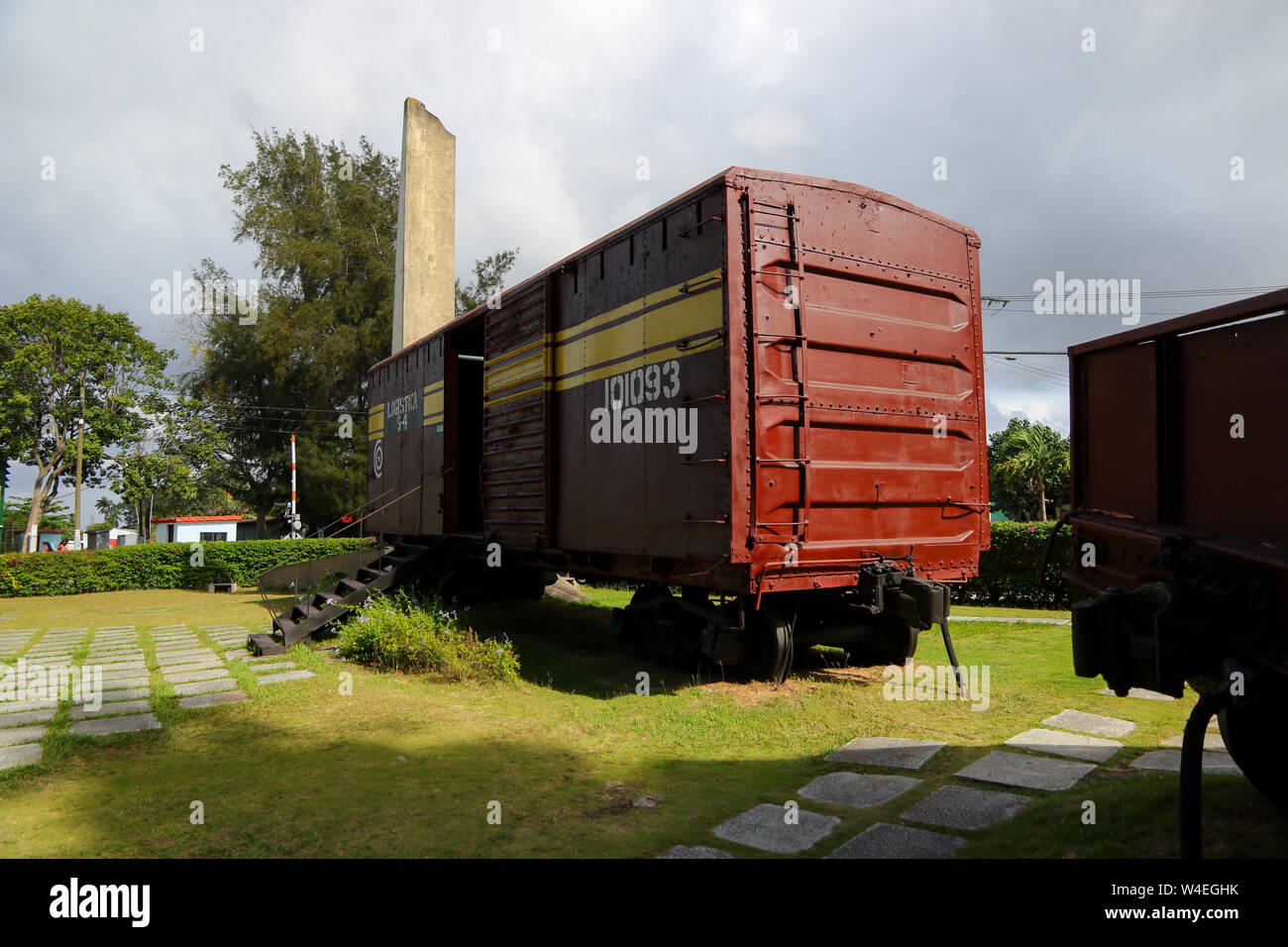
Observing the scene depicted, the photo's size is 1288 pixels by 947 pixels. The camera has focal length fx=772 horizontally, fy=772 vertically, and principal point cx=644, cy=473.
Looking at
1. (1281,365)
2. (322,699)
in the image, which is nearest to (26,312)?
(322,699)

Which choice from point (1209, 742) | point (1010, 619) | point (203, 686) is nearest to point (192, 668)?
point (203, 686)

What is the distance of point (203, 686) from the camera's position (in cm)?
738

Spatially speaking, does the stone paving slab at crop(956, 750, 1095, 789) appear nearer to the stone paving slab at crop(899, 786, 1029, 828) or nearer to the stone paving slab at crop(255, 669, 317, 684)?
the stone paving slab at crop(899, 786, 1029, 828)

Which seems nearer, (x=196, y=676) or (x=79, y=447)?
(x=196, y=676)

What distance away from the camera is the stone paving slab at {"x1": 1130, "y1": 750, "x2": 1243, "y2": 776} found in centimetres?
→ 418

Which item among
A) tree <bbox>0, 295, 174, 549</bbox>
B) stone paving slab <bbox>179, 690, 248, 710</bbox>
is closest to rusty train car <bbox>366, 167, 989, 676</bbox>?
stone paving slab <bbox>179, 690, 248, 710</bbox>

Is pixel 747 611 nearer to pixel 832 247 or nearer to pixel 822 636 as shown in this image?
pixel 822 636

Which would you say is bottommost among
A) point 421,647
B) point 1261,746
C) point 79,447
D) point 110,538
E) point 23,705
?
point 110,538

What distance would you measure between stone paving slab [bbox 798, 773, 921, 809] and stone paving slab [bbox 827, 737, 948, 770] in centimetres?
24

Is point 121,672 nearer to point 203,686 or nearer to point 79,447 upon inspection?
point 203,686

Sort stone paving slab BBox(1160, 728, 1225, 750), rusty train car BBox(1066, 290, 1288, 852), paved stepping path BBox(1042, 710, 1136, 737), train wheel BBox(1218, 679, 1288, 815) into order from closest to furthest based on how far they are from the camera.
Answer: rusty train car BBox(1066, 290, 1288, 852) < train wheel BBox(1218, 679, 1288, 815) < stone paving slab BBox(1160, 728, 1225, 750) < paved stepping path BBox(1042, 710, 1136, 737)

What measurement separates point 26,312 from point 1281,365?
106 ft

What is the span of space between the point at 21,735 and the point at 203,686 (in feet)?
5.64

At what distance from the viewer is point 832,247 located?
21.4 feet
